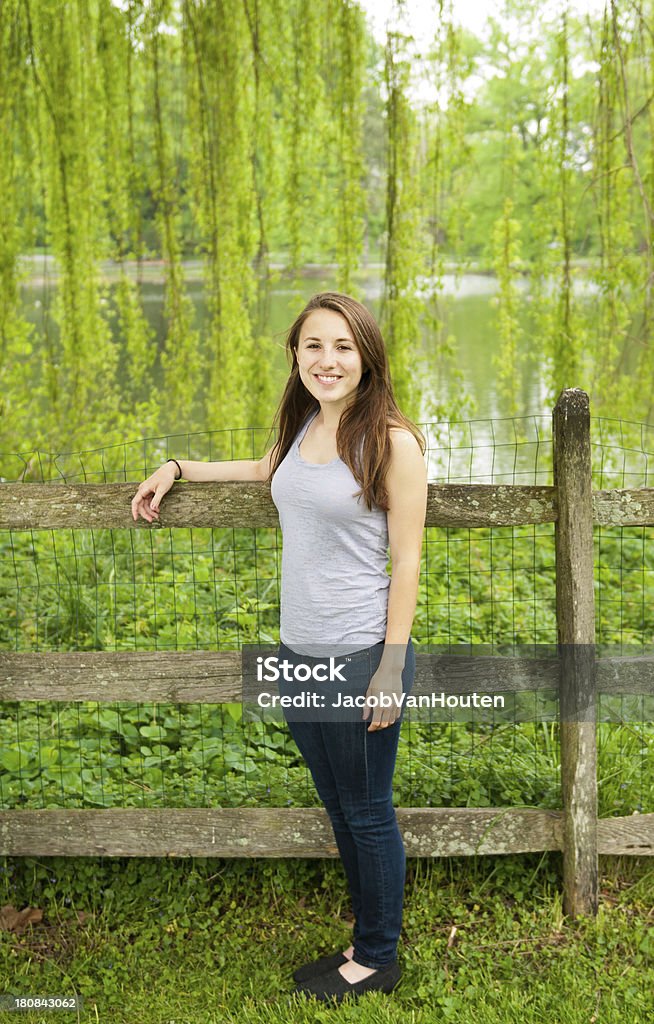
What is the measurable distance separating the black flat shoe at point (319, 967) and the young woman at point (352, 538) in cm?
50

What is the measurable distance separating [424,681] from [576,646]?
448 millimetres

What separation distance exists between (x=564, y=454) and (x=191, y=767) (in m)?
1.63

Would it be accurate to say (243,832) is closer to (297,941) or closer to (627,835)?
(297,941)

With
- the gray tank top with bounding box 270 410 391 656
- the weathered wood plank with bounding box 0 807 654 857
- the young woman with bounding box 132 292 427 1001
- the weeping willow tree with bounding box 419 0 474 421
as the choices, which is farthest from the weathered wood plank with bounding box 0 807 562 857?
the weeping willow tree with bounding box 419 0 474 421

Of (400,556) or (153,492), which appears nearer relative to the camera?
(400,556)

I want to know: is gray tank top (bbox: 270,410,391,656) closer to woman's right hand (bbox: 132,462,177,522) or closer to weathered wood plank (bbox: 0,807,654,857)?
woman's right hand (bbox: 132,462,177,522)

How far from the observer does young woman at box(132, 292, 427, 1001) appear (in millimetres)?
2309

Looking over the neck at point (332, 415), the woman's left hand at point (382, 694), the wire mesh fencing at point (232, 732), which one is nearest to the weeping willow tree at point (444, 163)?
the wire mesh fencing at point (232, 732)

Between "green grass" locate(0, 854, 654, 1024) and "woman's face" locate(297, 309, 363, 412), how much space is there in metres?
1.57

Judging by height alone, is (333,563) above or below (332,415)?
below

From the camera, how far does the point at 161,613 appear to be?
436 centimetres

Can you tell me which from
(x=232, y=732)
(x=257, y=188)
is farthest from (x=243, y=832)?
(x=257, y=188)

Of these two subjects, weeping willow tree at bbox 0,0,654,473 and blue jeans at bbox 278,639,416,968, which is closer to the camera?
blue jeans at bbox 278,639,416,968

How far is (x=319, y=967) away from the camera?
2.75 metres
